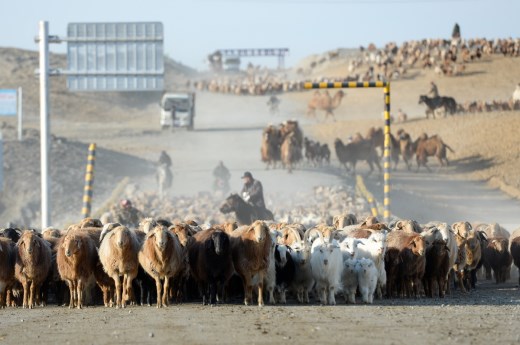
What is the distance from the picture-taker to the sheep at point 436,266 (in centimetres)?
2123

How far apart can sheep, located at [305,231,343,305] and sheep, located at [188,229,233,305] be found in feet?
4.26

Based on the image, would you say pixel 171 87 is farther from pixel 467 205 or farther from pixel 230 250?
pixel 230 250

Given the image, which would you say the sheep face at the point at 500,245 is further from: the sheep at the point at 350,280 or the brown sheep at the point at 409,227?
the sheep at the point at 350,280

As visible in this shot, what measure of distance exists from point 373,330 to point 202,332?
6.63ft

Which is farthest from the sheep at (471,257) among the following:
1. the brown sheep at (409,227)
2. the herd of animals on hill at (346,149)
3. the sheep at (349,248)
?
the herd of animals on hill at (346,149)

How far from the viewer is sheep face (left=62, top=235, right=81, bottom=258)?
757 inches

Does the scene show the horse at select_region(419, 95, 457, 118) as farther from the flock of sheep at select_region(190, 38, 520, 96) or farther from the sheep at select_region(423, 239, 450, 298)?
the sheep at select_region(423, 239, 450, 298)

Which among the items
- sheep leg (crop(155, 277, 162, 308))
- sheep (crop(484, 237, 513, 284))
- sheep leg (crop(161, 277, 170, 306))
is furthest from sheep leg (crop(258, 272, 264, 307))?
sheep (crop(484, 237, 513, 284))

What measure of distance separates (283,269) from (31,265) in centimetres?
378

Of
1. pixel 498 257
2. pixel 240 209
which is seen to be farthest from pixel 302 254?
pixel 240 209

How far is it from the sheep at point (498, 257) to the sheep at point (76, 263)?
9.07 m

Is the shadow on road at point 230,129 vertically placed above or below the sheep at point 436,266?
above

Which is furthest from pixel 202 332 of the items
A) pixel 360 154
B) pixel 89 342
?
pixel 360 154

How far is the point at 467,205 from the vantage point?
4403cm
